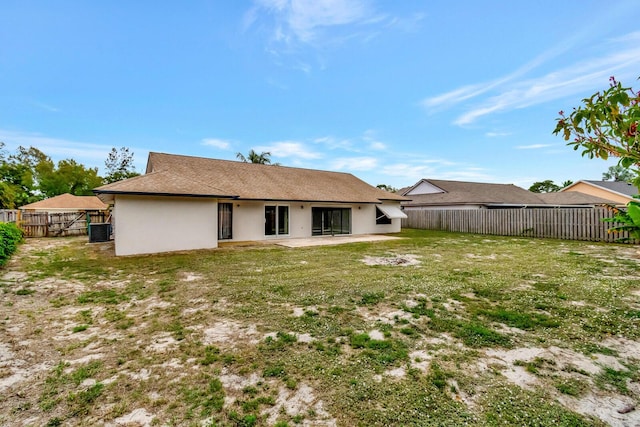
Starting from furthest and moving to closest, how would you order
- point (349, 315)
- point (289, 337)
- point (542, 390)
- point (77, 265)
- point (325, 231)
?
point (325, 231) → point (77, 265) → point (349, 315) → point (289, 337) → point (542, 390)

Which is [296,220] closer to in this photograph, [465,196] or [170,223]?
[170,223]

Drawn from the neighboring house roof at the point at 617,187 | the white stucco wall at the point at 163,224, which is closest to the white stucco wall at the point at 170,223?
the white stucco wall at the point at 163,224

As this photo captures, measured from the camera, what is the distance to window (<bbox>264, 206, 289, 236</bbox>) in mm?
18438

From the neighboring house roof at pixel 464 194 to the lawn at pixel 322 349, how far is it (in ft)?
65.9

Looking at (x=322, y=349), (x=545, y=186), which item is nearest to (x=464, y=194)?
(x=322, y=349)

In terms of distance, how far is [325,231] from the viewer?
68.2ft

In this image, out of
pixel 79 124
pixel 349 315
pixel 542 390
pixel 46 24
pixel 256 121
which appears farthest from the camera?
pixel 79 124

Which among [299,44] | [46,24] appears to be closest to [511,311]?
[299,44]

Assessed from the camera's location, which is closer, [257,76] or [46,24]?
[46,24]

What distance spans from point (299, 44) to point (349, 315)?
1885 cm

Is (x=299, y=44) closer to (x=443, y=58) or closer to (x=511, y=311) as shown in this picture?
(x=443, y=58)

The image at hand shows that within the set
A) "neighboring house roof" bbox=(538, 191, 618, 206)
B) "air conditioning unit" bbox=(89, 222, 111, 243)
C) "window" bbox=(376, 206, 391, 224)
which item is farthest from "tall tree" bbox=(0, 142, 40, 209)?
"neighboring house roof" bbox=(538, 191, 618, 206)

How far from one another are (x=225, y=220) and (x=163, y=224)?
13.1 feet

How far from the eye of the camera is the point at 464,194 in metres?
29.2
